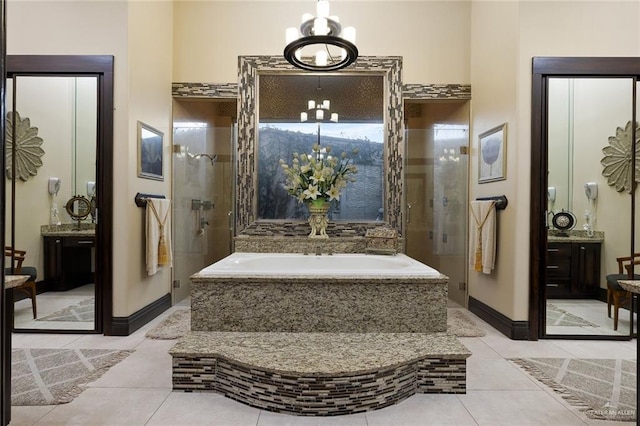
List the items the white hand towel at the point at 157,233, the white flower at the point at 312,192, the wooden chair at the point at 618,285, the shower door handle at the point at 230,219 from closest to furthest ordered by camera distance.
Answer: the wooden chair at the point at 618,285, the white hand towel at the point at 157,233, the white flower at the point at 312,192, the shower door handle at the point at 230,219

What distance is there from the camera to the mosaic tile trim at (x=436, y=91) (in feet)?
12.3

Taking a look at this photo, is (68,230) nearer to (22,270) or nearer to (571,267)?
(22,270)

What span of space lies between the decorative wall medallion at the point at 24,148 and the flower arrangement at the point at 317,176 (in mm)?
1974

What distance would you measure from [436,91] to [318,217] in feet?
5.65

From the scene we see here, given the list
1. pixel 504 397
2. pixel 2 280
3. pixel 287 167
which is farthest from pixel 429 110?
pixel 2 280

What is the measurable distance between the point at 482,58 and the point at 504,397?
2872 millimetres

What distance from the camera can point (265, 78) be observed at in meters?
3.69

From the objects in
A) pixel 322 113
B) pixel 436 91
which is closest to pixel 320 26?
pixel 322 113

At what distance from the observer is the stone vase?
3.43 metres

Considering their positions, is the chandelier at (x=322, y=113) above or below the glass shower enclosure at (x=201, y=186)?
above

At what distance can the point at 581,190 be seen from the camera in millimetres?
2949

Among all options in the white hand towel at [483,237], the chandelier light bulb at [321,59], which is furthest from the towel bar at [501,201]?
the chandelier light bulb at [321,59]

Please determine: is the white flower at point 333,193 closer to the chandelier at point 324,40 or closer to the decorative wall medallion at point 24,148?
the chandelier at point 324,40

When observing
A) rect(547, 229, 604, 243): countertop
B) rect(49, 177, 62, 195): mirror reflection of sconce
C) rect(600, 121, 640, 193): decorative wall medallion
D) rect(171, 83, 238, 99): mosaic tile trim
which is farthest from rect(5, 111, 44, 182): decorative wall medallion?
rect(600, 121, 640, 193): decorative wall medallion
